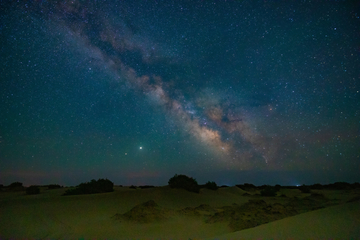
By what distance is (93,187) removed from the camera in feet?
49.3

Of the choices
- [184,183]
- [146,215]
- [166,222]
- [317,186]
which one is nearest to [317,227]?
[166,222]

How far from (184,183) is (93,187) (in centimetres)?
736

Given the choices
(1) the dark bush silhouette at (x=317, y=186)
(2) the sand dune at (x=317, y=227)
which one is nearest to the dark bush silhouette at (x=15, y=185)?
(2) the sand dune at (x=317, y=227)

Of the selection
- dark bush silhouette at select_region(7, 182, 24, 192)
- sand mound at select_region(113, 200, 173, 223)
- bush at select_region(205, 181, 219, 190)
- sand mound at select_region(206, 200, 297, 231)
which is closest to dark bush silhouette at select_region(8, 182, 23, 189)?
dark bush silhouette at select_region(7, 182, 24, 192)

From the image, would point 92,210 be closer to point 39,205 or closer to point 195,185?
point 39,205

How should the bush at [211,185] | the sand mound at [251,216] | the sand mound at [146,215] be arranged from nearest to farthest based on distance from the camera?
the sand mound at [251,216] < the sand mound at [146,215] < the bush at [211,185]

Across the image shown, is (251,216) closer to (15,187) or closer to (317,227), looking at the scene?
(317,227)

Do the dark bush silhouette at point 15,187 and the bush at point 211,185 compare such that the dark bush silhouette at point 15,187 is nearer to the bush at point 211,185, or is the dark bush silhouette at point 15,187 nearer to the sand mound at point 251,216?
the bush at point 211,185

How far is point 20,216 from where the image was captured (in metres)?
7.57

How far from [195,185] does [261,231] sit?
1017 cm

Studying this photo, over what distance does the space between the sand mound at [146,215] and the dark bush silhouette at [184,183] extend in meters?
6.17

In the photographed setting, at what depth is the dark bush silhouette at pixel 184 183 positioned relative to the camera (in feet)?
47.8

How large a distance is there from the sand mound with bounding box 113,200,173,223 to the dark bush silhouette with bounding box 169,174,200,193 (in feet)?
20.2

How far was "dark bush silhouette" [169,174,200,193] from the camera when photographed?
1457 cm
